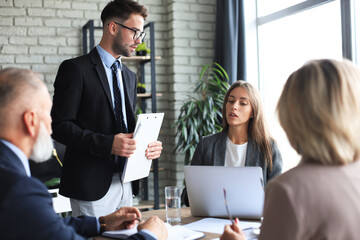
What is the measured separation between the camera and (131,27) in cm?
240

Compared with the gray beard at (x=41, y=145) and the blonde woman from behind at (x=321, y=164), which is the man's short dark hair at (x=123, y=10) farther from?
the blonde woman from behind at (x=321, y=164)

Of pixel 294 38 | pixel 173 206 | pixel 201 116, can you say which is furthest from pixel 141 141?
pixel 294 38

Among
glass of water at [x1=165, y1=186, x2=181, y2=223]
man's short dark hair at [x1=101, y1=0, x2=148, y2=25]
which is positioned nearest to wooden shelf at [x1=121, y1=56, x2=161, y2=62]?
man's short dark hair at [x1=101, y1=0, x2=148, y2=25]

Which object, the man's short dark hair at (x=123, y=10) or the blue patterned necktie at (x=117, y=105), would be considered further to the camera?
the man's short dark hair at (x=123, y=10)

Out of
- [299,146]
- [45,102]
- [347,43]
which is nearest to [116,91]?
[45,102]

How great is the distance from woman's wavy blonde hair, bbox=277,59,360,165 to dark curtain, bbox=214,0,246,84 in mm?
3084

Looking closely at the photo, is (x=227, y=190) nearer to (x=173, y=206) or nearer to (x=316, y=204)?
(x=173, y=206)

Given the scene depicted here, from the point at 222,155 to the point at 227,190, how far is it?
2.19 feet

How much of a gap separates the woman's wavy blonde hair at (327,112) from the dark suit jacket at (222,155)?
4.16 feet

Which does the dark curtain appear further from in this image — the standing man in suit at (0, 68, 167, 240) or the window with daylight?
the standing man in suit at (0, 68, 167, 240)

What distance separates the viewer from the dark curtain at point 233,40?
164 inches

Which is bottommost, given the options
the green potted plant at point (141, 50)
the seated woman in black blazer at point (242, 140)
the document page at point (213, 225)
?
the document page at point (213, 225)

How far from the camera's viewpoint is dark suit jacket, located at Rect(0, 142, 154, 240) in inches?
41.1

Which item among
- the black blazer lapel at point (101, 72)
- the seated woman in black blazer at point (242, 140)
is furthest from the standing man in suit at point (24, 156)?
the seated woman in black blazer at point (242, 140)
